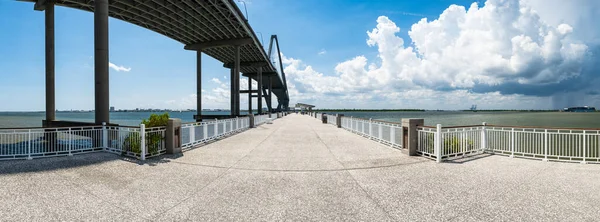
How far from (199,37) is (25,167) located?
3031cm

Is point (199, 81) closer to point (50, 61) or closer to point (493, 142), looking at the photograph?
point (50, 61)

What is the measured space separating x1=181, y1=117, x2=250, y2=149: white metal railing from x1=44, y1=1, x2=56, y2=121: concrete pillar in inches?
529

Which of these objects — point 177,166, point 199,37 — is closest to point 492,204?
point 177,166

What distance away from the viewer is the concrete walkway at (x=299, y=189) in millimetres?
4102

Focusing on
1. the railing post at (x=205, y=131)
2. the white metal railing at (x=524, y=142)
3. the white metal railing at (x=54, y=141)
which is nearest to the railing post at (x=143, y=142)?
the white metal railing at (x=54, y=141)

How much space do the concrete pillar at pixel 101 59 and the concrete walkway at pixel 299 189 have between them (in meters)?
5.97

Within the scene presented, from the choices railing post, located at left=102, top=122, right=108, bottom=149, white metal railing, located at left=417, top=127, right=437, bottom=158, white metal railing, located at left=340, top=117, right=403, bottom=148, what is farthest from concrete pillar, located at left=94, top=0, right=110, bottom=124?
white metal railing, located at left=417, top=127, right=437, bottom=158

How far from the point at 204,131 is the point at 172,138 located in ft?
9.71

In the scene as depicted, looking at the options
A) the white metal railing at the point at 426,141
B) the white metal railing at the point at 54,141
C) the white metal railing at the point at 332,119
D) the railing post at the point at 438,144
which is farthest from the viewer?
the white metal railing at the point at 332,119

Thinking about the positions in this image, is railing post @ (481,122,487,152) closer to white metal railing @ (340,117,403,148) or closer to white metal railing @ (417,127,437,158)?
white metal railing @ (417,127,437,158)

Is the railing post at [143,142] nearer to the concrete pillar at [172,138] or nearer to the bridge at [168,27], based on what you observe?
the concrete pillar at [172,138]

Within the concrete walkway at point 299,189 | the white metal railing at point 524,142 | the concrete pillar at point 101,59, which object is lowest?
the concrete walkway at point 299,189

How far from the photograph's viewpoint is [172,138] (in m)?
9.09

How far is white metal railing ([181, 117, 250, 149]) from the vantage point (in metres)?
10.6
